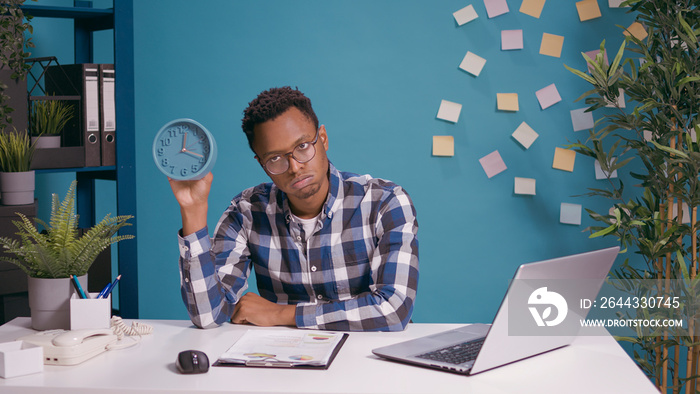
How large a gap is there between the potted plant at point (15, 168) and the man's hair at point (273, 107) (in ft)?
2.84

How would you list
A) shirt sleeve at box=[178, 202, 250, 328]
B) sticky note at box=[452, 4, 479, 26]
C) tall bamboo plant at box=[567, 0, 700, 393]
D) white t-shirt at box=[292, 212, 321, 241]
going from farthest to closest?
sticky note at box=[452, 4, 479, 26] < tall bamboo plant at box=[567, 0, 700, 393] < white t-shirt at box=[292, 212, 321, 241] < shirt sleeve at box=[178, 202, 250, 328]

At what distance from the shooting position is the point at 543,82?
2.87 m

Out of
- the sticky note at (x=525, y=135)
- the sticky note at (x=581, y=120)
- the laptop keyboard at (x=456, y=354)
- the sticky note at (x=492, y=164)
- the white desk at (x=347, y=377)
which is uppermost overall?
the sticky note at (x=581, y=120)

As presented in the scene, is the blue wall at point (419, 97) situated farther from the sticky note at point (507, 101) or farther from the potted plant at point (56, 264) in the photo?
the potted plant at point (56, 264)

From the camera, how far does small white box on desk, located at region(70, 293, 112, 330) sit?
4.93 ft

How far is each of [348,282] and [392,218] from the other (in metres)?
0.23

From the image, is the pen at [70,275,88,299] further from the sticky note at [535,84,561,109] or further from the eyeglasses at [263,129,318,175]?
the sticky note at [535,84,561,109]

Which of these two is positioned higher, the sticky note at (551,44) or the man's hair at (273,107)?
the sticky note at (551,44)

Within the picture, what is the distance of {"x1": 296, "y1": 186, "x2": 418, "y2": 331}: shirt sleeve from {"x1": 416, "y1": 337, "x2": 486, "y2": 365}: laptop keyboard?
0.26 m

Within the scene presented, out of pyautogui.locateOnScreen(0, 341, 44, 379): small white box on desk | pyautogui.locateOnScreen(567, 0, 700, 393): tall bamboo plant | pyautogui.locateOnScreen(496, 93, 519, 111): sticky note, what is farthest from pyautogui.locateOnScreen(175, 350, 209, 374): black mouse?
pyautogui.locateOnScreen(496, 93, 519, 111): sticky note

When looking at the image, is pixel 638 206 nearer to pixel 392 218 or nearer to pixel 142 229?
pixel 392 218

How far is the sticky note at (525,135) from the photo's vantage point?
2.88m

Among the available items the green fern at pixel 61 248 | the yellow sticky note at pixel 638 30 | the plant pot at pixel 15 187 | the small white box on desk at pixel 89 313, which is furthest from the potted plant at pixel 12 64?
the yellow sticky note at pixel 638 30

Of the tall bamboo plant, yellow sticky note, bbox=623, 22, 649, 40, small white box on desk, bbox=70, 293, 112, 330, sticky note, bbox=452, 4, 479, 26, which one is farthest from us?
sticky note, bbox=452, 4, 479, 26
